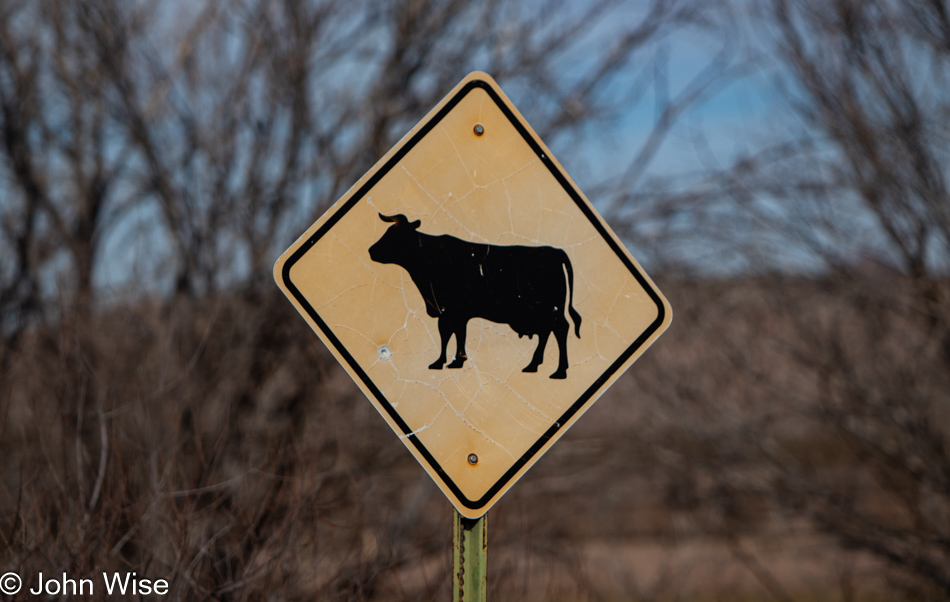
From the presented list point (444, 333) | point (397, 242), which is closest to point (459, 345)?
point (444, 333)

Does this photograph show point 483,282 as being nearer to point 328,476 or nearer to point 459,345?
point 459,345

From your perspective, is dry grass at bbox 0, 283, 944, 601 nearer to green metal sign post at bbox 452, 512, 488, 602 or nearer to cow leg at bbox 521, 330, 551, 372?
green metal sign post at bbox 452, 512, 488, 602

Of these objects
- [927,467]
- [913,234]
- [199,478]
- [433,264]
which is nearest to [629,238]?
[913,234]

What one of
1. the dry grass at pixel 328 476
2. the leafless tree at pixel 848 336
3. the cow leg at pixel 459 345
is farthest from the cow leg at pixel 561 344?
the leafless tree at pixel 848 336

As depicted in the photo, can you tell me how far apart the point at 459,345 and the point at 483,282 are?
18 centimetres

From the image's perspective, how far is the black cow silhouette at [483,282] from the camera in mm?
1868

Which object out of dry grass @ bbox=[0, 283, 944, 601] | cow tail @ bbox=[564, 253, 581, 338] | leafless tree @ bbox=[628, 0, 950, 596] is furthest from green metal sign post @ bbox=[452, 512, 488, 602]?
leafless tree @ bbox=[628, 0, 950, 596]

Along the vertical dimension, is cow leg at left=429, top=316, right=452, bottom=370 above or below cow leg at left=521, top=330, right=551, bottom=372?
above

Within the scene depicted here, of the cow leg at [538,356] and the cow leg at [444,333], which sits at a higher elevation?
→ the cow leg at [444,333]

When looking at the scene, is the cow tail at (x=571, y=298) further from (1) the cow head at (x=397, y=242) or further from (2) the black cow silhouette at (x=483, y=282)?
(1) the cow head at (x=397, y=242)

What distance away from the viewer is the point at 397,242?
1873 millimetres

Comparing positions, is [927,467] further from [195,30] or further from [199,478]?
[195,30]

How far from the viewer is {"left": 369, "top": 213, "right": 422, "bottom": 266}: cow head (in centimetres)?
185

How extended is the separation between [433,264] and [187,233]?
5.05 metres
